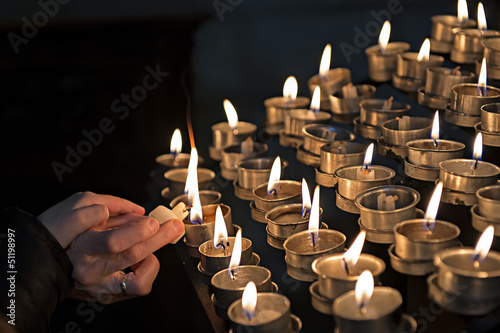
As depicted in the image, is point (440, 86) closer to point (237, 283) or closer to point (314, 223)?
point (314, 223)

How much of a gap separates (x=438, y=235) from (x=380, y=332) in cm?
27

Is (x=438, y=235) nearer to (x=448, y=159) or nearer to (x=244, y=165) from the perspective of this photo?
(x=448, y=159)

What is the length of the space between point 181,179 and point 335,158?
1.62ft

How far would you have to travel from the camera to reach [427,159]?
1386 millimetres

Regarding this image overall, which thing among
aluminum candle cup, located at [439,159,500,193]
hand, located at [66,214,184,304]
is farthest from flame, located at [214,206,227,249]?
aluminum candle cup, located at [439,159,500,193]

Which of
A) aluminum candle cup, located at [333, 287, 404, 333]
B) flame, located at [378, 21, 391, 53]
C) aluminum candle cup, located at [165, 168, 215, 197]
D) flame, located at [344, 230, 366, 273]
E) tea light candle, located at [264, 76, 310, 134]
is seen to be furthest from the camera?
tea light candle, located at [264, 76, 310, 134]

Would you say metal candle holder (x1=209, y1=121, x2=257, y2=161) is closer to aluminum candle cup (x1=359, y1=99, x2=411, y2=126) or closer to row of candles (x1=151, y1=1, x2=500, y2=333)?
row of candles (x1=151, y1=1, x2=500, y2=333)

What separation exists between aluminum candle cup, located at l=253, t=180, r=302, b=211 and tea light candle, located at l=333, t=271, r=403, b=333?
0.46m

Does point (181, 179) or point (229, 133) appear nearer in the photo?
point (181, 179)

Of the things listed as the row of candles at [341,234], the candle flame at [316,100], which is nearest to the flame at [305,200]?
the row of candles at [341,234]

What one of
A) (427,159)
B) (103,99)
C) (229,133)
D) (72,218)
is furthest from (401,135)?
(103,99)

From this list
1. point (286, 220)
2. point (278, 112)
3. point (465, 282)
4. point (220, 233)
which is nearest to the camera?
point (465, 282)

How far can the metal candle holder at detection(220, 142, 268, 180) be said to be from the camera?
1827mm

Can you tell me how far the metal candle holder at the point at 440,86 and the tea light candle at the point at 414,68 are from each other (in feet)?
0.32
